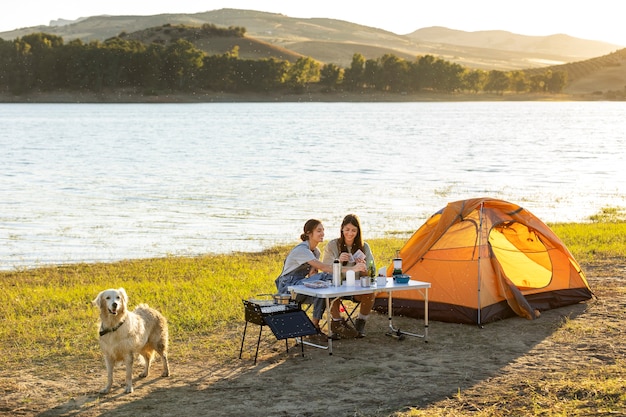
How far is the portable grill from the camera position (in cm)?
903

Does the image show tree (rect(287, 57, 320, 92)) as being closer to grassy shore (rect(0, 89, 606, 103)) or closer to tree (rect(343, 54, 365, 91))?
grassy shore (rect(0, 89, 606, 103))

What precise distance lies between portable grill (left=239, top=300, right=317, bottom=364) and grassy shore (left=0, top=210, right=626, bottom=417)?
645 mm

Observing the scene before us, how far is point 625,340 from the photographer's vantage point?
386 inches

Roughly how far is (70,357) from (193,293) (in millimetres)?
3568

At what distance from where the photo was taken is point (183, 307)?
11906 millimetres

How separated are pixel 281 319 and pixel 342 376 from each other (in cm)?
106

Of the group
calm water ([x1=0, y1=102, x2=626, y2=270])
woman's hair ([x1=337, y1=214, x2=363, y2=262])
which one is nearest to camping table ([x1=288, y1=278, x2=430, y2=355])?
woman's hair ([x1=337, y1=214, x2=363, y2=262])

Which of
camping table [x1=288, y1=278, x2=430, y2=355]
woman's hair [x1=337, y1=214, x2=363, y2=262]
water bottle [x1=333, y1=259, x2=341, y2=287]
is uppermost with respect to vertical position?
woman's hair [x1=337, y1=214, x2=363, y2=262]

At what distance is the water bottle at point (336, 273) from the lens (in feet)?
30.8

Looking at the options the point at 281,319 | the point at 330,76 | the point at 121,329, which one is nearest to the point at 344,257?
the point at 281,319

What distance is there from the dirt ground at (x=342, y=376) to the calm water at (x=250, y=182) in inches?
383

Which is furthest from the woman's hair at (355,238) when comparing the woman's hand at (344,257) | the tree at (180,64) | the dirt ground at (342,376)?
the tree at (180,64)

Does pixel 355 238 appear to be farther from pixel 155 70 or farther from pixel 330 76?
pixel 330 76

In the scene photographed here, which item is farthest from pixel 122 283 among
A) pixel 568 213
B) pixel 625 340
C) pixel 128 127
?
pixel 128 127
